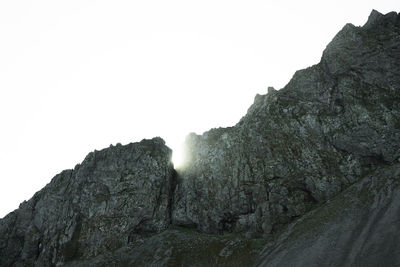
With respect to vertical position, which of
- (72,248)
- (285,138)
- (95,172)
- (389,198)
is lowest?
(389,198)

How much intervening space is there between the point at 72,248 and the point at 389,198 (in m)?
72.8

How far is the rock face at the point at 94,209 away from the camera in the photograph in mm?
76750

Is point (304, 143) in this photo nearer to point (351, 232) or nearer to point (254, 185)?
point (254, 185)

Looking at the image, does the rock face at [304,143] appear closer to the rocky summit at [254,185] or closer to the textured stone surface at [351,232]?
the rocky summit at [254,185]

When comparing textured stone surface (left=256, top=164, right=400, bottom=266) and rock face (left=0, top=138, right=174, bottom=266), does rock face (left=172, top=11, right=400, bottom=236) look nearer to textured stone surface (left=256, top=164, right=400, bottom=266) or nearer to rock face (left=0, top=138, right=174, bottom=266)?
textured stone surface (left=256, top=164, right=400, bottom=266)

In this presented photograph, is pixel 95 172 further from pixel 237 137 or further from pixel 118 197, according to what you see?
pixel 237 137

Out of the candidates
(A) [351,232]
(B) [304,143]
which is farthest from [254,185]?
(A) [351,232]

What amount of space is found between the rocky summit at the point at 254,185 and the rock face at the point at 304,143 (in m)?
0.27

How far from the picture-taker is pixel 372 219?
165 ft

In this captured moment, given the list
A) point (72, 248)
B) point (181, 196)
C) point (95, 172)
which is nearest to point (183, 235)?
point (181, 196)

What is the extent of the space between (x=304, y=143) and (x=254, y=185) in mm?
16944

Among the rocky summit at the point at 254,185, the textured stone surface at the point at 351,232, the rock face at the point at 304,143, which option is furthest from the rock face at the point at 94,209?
the textured stone surface at the point at 351,232

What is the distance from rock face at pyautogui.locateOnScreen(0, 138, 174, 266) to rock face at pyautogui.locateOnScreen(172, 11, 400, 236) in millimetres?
7659

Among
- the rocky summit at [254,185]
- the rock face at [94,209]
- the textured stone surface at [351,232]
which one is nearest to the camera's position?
the textured stone surface at [351,232]
